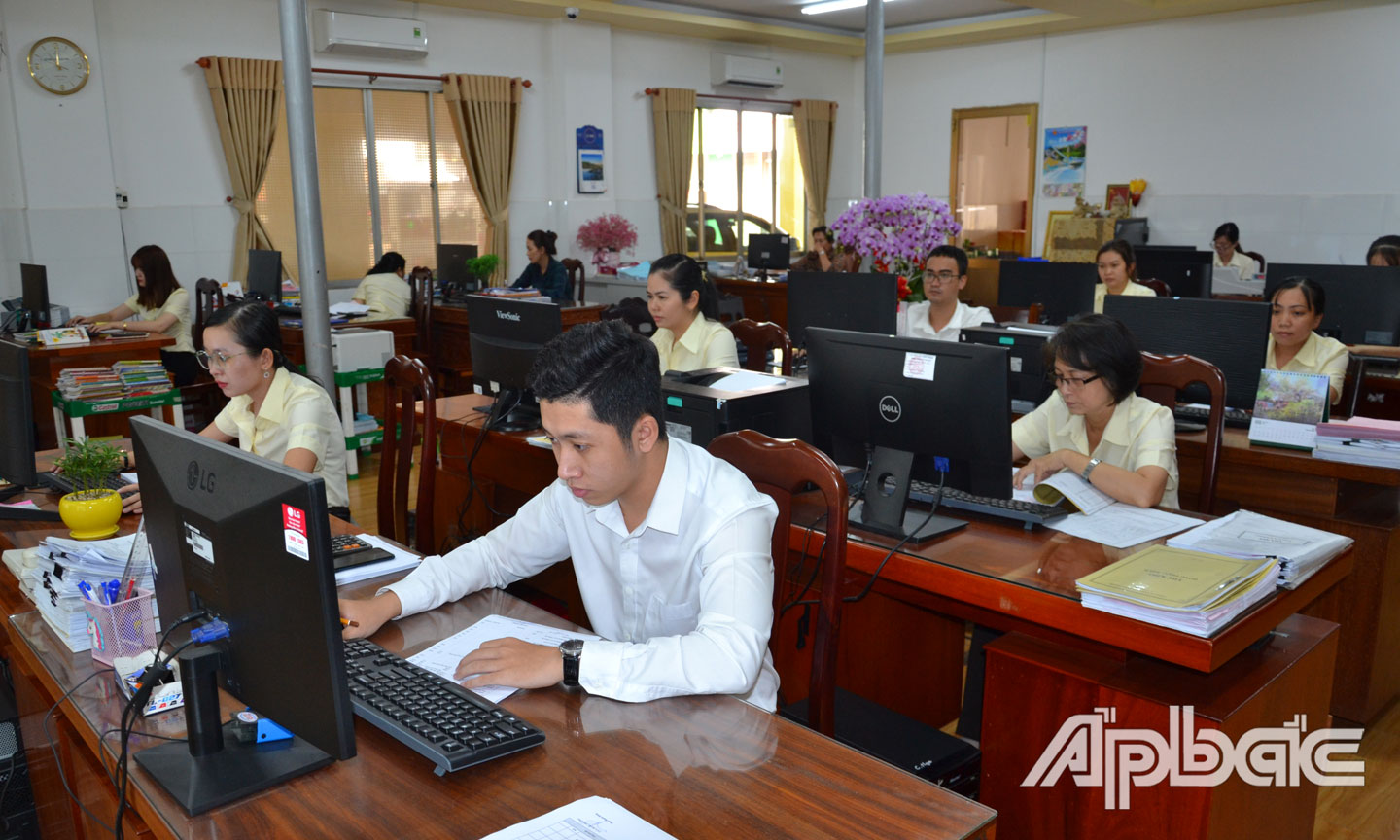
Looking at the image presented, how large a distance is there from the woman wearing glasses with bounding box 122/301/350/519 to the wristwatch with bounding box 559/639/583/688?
1.32 metres

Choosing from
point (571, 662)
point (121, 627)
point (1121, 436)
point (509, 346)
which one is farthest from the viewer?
point (509, 346)

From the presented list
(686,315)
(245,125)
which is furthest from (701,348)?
(245,125)

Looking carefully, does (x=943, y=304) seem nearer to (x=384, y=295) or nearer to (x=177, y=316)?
(x=384, y=295)

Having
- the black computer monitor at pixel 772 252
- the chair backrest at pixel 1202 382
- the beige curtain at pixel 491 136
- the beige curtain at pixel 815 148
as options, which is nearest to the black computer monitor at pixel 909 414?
the chair backrest at pixel 1202 382

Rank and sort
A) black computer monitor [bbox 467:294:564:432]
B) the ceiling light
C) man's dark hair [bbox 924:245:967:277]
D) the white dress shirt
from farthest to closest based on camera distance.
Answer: the ceiling light → man's dark hair [bbox 924:245:967:277] → black computer monitor [bbox 467:294:564:432] → the white dress shirt

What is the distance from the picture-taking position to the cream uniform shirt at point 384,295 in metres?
6.77

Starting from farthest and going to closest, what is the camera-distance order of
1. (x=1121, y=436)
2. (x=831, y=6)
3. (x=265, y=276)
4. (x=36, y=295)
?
(x=831, y=6), (x=265, y=276), (x=36, y=295), (x=1121, y=436)

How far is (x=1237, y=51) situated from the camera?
823cm

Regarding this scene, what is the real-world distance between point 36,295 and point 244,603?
563 cm

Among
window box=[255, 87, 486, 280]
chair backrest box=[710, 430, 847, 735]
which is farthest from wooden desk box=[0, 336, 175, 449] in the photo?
chair backrest box=[710, 430, 847, 735]

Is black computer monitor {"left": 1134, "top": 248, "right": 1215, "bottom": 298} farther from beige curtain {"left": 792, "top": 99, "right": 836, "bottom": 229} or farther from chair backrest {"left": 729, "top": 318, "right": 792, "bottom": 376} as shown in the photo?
beige curtain {"left": 792, "top": 99, "right": 836, "bottom": 229}

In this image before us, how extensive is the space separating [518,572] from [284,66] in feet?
10.9

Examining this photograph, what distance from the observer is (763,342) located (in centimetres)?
423

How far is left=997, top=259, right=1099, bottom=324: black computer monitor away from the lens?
512 cm
